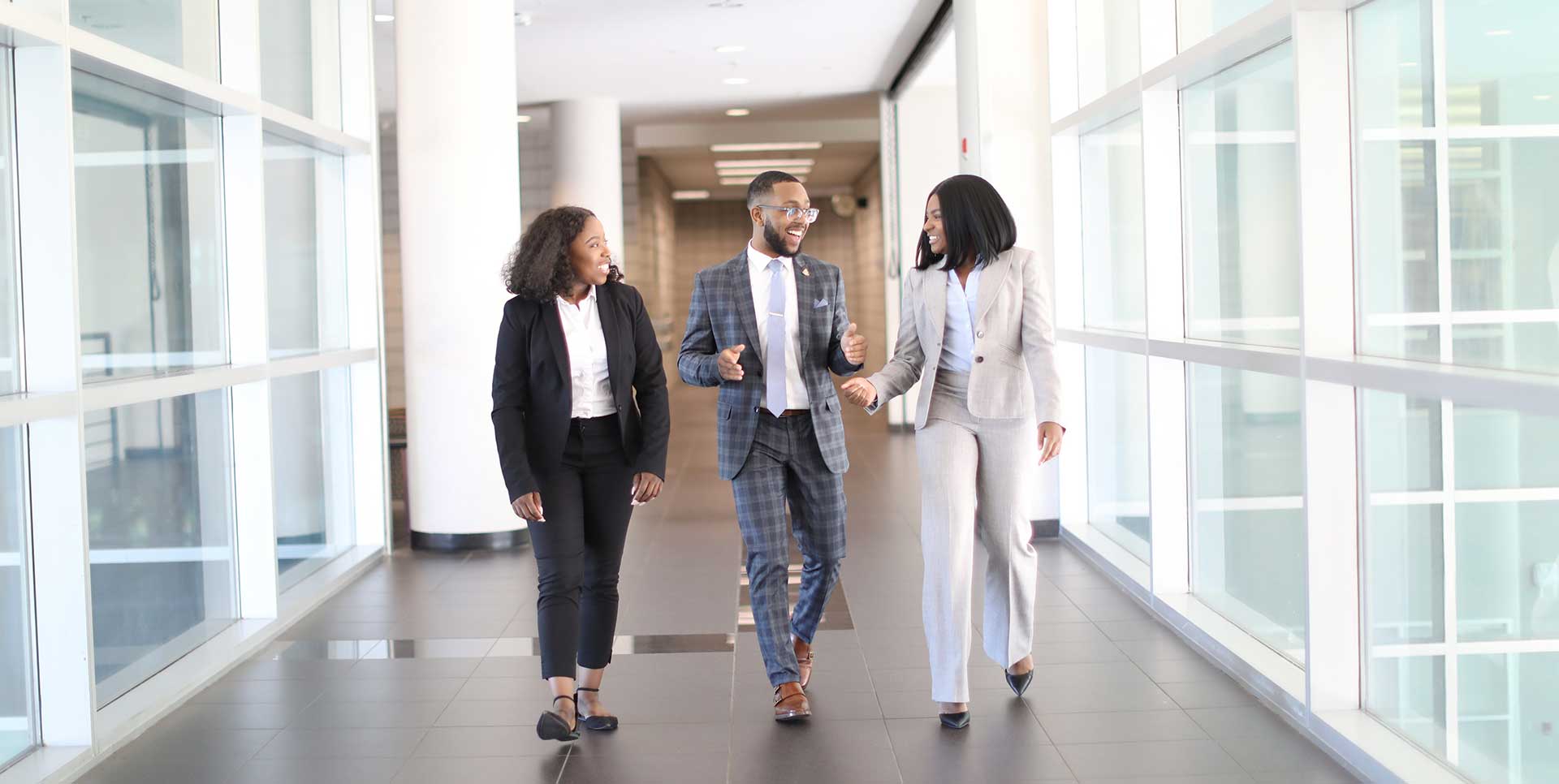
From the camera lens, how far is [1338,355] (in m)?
3.48

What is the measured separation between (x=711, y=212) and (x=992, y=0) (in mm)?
21260

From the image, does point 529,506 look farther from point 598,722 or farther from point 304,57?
point 304,57

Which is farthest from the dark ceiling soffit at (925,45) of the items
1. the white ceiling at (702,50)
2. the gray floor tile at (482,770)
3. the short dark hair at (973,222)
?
the gray floor tile at (482,770)

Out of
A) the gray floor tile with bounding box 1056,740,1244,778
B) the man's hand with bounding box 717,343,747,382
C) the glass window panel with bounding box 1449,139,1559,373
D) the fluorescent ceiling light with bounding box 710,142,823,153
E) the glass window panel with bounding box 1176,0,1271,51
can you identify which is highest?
the fluorescent ceiling light with bounding box 710,142,823,153

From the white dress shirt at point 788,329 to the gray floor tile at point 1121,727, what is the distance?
1.12 m

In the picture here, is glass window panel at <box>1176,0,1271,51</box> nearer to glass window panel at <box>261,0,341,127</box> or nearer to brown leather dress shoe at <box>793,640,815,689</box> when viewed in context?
brown leather dress shoe at <box>793,640,815,689</box>

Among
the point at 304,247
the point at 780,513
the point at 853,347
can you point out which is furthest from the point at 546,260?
the point at 304,247

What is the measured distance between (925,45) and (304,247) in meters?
5.67

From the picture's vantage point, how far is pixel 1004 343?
3660mm

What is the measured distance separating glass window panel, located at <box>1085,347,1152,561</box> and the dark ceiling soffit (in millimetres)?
3602

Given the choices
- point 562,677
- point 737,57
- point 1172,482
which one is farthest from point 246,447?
point 737,57

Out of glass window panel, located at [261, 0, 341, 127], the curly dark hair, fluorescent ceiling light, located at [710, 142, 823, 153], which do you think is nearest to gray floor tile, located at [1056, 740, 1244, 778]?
the curly dark hair

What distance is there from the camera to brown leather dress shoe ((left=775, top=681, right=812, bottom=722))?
377 cm

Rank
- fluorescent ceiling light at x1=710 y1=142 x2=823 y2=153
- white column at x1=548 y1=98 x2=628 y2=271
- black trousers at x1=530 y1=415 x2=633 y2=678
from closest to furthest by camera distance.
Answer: black trousers at x1=530 y1=415 x2=633 y2=678
white column at x1=548 y1=98 x2=628 y2=271
fluorescent ceiling light at x1=710 y1=142 x2=823 y2=153
